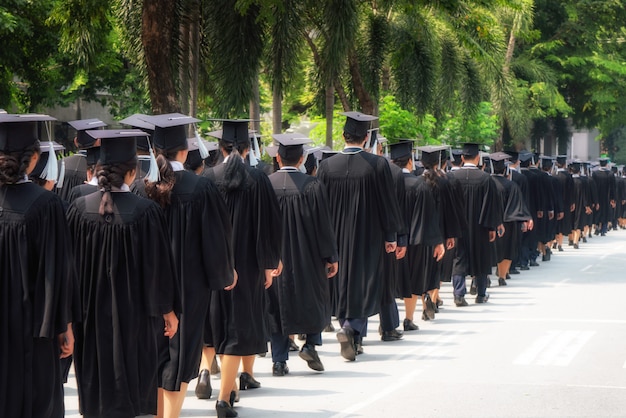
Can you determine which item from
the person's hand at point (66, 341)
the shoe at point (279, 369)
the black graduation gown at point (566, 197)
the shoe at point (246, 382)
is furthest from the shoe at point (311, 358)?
the black graduation gown at point (566, 197)

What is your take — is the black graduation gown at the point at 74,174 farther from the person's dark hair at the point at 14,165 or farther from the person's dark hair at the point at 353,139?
the person's dark hair at the point at 14,165

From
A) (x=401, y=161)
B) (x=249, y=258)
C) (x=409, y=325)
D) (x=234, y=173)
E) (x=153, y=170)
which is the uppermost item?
(x=153, y=170)

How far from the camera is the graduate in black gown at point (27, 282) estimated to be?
606 centimetres

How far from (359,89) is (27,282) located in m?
17.6

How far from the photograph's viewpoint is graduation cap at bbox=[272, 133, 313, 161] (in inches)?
385

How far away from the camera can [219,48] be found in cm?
1753

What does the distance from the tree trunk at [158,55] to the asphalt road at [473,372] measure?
A: 13.8 feet

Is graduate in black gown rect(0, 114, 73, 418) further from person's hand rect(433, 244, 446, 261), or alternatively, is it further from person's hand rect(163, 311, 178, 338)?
person's hand rect(433, 244, 446, 261)

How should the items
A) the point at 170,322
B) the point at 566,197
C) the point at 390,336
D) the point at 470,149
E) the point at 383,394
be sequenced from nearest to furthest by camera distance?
1. the point at 170,322
2. the point at 383,394
3. the point at 390,336
4. the point at 470,149
5. the point at 566,197

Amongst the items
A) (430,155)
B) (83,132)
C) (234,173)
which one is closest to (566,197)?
(430,155)

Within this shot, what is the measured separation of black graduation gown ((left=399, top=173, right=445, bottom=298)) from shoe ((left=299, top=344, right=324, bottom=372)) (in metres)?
3.02

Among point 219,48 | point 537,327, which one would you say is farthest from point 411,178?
point 219,48

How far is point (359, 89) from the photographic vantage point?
2331 centimetres

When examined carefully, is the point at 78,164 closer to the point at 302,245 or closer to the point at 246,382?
the point at 302,245
